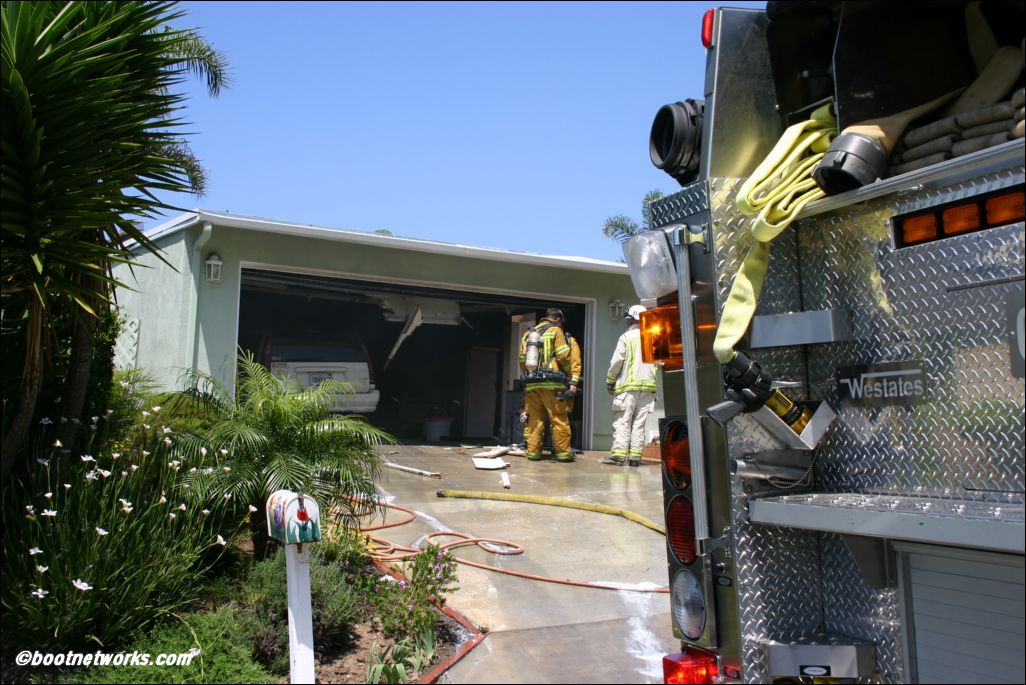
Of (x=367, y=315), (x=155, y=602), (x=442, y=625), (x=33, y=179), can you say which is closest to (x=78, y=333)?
(x=33, y=179)

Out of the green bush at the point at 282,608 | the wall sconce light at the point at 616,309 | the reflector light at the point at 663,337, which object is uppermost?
the wall sconce light at the point at 616,309

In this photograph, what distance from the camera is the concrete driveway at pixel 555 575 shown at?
468 cm

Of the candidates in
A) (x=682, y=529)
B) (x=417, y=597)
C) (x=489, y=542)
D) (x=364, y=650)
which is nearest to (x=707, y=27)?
(x=682, y=529)

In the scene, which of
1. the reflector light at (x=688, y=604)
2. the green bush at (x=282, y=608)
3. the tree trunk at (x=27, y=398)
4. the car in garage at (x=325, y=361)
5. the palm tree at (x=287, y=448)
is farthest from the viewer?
the car in garage at (x=325, y=361)

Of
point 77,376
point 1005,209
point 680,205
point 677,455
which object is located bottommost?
point 677,455

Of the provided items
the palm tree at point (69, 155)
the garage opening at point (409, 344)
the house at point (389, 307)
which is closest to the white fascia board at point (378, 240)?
the house at point (389, 307)

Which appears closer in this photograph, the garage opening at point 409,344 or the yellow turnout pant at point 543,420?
the yellow turnout pant at point 543,420

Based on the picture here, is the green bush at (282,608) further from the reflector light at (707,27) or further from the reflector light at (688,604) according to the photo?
the reflector light at (707,27)

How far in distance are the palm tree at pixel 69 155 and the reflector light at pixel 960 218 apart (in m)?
4.56

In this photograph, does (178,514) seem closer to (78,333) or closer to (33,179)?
(78,333)

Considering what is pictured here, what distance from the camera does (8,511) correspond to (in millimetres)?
5258

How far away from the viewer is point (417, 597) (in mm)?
5066

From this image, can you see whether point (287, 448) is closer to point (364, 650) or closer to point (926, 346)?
point (364, 650)

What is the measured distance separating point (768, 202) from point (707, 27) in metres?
0.76
